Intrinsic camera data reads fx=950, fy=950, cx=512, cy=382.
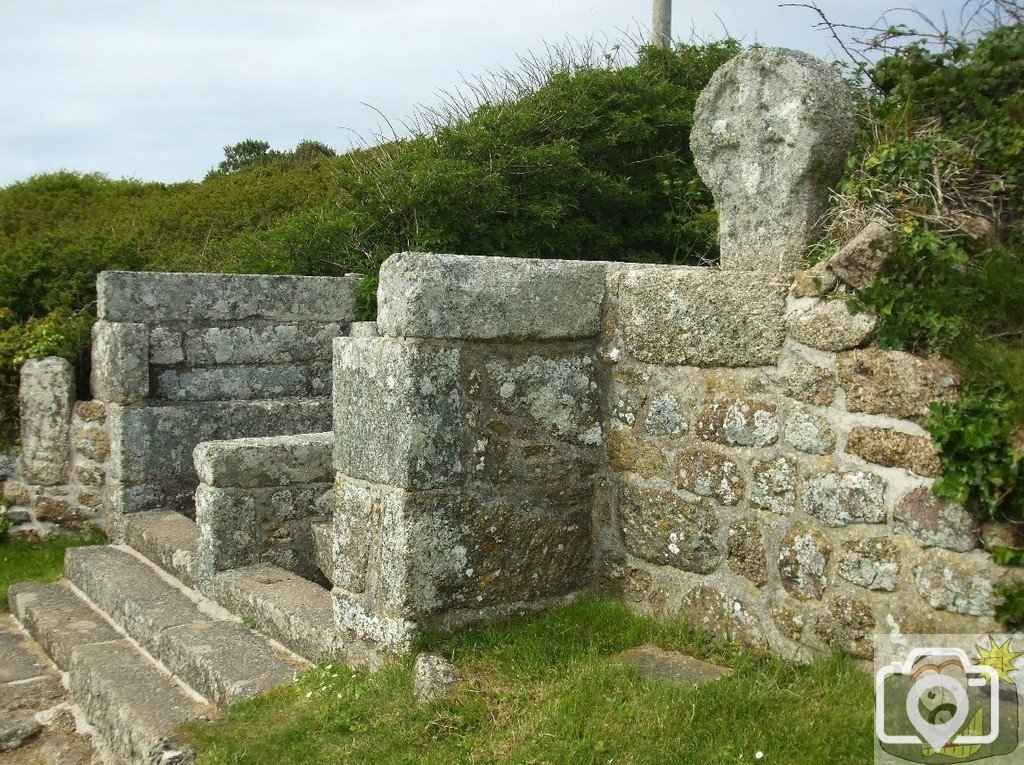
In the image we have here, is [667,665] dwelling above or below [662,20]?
below

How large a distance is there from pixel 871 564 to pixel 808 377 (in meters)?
0.61

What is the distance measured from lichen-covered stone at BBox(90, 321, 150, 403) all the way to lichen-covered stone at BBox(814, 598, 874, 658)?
15.8 feet

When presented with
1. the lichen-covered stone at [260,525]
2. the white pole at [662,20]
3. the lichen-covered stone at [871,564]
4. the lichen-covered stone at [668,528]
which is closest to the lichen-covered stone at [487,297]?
the lichen-covered stone at [668,528]

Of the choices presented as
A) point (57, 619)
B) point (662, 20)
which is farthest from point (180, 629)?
point (662, 20)

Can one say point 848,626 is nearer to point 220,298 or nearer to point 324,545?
point 324,545

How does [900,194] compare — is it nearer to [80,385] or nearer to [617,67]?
[80,385]

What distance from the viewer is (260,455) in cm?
502

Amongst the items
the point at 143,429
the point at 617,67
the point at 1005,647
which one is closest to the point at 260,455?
the point at 143,429

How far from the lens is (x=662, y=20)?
10.5 meters

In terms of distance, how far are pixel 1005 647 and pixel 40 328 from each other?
6.81 metres

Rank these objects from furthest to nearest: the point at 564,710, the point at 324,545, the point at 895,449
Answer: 1. the point at 324,545
2. the point at 564,710
3. the point at 895,449

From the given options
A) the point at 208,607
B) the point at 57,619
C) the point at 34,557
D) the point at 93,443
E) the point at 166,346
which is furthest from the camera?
the point at 93,443

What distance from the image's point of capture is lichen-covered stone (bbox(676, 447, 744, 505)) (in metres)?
3.27

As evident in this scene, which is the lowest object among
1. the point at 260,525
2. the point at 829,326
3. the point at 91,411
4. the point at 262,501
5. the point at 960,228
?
the point at 260,525
